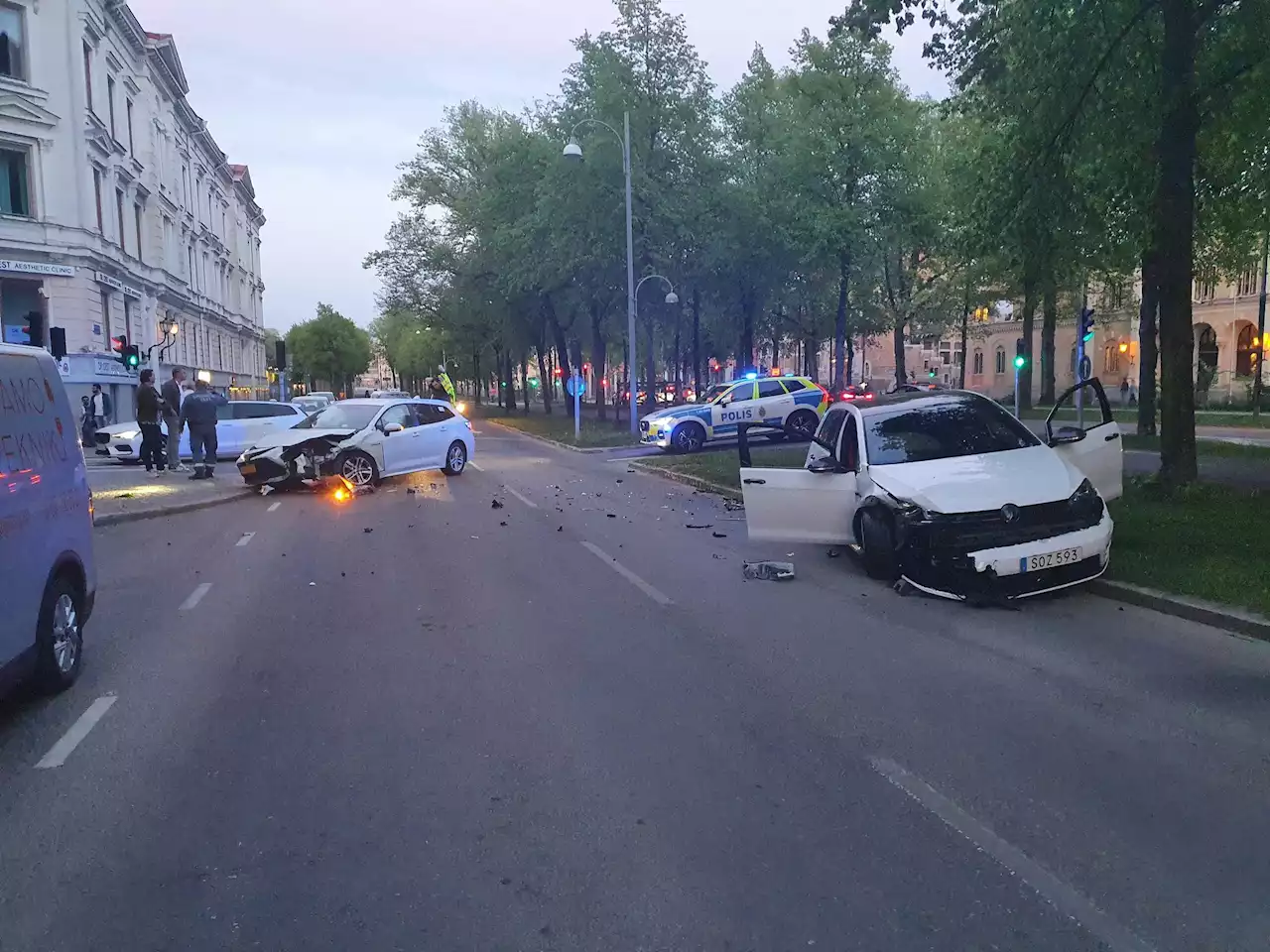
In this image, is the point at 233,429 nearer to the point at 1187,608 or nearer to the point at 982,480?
the point at 982,480

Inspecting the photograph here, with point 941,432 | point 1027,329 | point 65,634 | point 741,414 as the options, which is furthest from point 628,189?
point 65,634

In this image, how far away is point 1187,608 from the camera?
8062mm

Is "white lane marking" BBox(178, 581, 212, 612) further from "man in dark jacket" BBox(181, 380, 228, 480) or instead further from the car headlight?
"man in dark jacket" BBox(181, 380, 228, 480)

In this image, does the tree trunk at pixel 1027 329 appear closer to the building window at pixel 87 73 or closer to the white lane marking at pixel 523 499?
the white lane marking at pixel 523 499

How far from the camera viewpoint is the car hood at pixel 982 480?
8.61 meters

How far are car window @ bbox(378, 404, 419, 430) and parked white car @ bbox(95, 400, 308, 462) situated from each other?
7341mm

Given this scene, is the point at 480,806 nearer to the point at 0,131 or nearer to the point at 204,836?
the point at 204,836

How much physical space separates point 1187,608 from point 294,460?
15.2m

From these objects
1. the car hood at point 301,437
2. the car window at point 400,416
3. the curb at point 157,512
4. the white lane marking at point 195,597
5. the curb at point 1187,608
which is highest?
the car window at point 400,416

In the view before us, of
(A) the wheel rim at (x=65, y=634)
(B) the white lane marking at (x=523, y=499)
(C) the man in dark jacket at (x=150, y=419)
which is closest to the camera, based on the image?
(A) the wheel rim at (x=65, y=634)

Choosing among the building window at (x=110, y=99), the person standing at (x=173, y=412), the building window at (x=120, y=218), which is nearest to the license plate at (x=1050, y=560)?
the person standing at (x=173, y=412)

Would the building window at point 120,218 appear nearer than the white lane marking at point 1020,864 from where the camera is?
No

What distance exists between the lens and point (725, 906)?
3.58 m

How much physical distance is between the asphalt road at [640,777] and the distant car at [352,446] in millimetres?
9845
